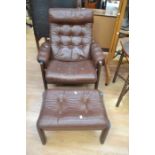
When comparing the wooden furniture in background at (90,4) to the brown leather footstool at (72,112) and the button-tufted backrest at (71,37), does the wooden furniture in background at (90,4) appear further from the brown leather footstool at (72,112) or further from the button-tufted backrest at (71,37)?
the brown leather footstool at (72,112)

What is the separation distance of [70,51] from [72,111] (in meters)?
1.00

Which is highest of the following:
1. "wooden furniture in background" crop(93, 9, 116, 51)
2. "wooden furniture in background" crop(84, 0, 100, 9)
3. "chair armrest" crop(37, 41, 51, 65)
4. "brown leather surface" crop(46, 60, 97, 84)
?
"wooden furniture in background" crop(84, 0, 100, 9)

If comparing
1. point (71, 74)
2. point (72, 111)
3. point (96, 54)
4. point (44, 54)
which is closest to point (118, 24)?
point (96, 54)

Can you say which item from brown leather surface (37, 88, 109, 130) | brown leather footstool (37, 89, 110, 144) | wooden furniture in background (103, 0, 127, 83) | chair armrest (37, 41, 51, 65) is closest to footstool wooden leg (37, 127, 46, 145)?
brown leather footstool (37, 89, 110, 144)

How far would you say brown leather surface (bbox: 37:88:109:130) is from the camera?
1688 millimetres

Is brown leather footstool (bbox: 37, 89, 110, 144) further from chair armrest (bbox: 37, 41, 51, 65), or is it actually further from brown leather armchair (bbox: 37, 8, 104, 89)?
chair armrest (bbox: 37, 41, 51, 65)

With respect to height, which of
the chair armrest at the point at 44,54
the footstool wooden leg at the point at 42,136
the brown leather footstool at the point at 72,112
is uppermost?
the chair armrest at the point at 44,54

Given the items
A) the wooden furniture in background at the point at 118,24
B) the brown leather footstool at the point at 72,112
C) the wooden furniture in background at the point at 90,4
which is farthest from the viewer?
the wooden furniture in background at the point at 90,4

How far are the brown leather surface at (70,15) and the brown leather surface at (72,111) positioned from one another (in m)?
0.97

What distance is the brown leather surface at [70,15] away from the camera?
7.97 feet

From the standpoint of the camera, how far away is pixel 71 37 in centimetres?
256

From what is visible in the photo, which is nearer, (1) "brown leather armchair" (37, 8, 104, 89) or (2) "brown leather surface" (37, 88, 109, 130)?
(2) "brown leather surface" (37, 88, 109, 130)

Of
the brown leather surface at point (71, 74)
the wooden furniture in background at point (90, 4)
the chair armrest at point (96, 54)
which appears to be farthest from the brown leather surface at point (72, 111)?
the wooden furniture in background at point (90, 4)

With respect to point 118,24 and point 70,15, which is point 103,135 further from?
point 70,15
